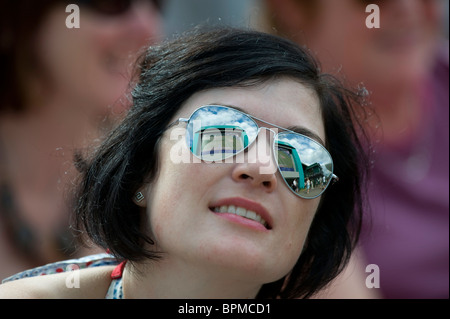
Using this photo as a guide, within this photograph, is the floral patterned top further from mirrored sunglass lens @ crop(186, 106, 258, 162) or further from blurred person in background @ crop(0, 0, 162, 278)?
blurred person in background @ crop(0, 0, 162, 278)

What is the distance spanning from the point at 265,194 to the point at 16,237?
200 centimetres

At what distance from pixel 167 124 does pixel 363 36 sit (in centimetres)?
195

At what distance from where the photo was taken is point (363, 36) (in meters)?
4.05

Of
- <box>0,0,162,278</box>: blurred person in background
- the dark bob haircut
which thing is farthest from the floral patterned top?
<box>0,0,162,278</box>: blurred person in background

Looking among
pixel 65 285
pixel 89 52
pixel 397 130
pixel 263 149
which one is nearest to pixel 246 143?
A: pixel 263 149

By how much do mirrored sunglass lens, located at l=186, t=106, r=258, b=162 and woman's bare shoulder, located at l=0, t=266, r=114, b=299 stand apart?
0.74m

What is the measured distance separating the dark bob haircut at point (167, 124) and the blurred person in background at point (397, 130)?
0.94 meters

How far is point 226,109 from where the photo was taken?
7.57 feet

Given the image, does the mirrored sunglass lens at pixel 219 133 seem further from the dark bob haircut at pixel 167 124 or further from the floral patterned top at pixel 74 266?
the floral patterned top at pixel 74 266

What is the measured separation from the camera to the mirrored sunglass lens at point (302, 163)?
2324 mm

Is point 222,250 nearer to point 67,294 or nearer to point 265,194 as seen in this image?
point 265,194

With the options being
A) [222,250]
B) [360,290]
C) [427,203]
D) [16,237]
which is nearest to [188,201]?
[222,250]

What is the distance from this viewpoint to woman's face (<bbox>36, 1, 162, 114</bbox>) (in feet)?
13.1

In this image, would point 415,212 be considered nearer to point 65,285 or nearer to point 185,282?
point 185,282
